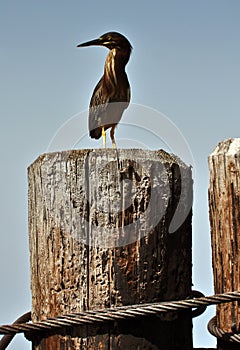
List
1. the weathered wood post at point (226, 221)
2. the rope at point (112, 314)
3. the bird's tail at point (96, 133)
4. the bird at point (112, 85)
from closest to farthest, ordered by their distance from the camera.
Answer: the rope at point (112, 314) < the weathered wood post at point (226, 221) < the bird at point (112, 85) < the bird's tail at point (96, 133)

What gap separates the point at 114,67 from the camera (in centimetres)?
482

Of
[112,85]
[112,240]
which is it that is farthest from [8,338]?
[112,85]

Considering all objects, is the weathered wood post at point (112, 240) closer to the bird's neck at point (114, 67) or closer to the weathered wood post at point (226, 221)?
the weathered wood post at point (226, 221)

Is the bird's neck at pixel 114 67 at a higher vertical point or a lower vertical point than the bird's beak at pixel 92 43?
lower

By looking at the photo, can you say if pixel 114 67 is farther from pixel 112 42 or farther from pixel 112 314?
pixel 112 314

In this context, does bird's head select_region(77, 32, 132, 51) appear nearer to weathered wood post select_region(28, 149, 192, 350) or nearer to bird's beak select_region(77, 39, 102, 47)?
bird's beak select_region(77, 39, 102, 47)

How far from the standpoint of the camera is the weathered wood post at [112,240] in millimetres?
2510

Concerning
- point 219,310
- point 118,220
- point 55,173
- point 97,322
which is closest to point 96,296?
point 97,322

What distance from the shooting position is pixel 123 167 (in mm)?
2508

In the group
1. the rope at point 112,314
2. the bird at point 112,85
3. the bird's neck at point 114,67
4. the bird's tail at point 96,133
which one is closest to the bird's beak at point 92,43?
the bird at point 112,85

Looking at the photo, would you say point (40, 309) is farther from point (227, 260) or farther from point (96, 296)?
point (227, 260)

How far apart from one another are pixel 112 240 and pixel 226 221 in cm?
54

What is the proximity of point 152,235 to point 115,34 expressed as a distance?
8.57ft

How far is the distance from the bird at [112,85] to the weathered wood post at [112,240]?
222cm
